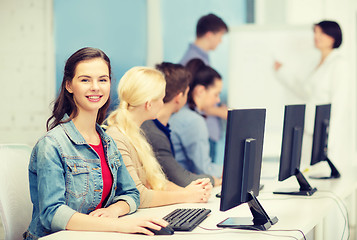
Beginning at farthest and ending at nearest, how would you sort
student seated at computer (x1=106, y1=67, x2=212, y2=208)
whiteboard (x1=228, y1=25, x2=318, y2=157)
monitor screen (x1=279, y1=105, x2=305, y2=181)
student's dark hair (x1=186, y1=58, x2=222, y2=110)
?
whiteboard (x1=228, y1=25, x2=318, y2=157) < student's dark hair (x1=186, y1=58, x2=222, y2=110) < monitor screen (x1=279, y1=105, x2=305, y2=181) < student seated at computer (x1=106, y1=67, x2=212, y2=208)

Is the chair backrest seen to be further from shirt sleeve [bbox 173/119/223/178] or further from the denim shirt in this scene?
shirt sleeve [bbox 173/119/223/178]

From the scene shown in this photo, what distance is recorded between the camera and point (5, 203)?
72.7 inches

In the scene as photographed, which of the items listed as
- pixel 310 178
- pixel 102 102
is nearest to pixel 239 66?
pixel 310 178

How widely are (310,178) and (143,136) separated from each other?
4.00ft

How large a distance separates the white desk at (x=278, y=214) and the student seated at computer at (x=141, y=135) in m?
0.06

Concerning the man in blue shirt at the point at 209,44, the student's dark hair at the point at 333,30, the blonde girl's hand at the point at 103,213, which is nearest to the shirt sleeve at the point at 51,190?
the blonde girl's hand at the point at 103,213

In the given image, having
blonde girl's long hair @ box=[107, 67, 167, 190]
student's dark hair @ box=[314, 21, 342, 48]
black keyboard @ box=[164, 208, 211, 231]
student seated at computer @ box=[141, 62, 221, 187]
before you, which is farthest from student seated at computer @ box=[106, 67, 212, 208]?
student's dark hair @ box=[314, 21, 342, 48]

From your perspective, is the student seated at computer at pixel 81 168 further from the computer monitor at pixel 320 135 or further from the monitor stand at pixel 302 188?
the computer monitor at pixel 320 135

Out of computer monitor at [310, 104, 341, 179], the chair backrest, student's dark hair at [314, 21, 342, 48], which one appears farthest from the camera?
student's dark hair at [314, 21, 342, 48]

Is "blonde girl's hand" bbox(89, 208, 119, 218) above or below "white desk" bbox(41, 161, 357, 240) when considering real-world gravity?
above

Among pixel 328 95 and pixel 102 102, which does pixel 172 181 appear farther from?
pixel 328 95

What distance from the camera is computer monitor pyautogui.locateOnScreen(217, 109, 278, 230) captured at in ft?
5.36

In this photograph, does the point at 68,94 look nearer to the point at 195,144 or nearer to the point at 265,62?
the point at 195,144

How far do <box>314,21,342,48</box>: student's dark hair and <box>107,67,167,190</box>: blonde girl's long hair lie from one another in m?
2.42
